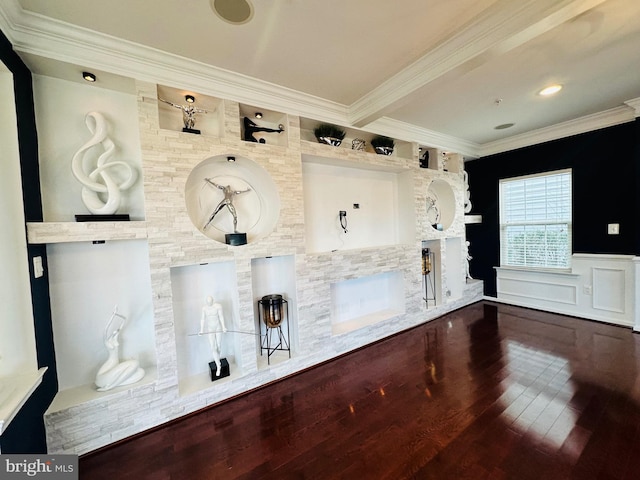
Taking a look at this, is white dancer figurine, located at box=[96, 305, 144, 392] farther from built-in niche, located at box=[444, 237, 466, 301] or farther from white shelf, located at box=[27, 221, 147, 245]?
built-in niche, located at box=[444, 237, 466, 301]

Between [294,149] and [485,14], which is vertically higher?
[485,14]

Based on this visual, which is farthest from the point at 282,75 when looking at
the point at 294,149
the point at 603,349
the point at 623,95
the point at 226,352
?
the point at 603,349

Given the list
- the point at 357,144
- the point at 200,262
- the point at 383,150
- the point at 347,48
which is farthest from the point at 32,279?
the point at 383,150

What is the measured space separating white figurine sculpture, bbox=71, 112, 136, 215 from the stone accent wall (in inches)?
9.1

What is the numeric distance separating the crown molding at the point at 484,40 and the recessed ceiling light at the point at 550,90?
1.35 meters

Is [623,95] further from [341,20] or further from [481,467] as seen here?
[481,467]

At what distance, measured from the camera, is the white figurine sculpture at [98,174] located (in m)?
1.85

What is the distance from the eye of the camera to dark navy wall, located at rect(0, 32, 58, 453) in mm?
1470

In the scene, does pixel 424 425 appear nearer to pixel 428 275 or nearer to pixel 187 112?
pixel 428 275

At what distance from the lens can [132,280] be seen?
7.01 ft

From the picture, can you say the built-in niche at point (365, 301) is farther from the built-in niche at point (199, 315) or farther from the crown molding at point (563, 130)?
the crown molding at point (563, 130)

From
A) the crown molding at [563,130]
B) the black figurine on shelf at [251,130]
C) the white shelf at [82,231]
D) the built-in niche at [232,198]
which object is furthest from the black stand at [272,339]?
the crown molding at [563,130]

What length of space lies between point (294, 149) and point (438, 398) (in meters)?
2.60

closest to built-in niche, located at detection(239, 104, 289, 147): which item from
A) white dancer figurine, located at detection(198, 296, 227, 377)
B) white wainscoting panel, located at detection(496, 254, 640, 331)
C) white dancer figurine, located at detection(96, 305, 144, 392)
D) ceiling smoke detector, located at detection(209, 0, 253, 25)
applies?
ceiling smoke detector, located at detection(209, 0, 253, 25)
